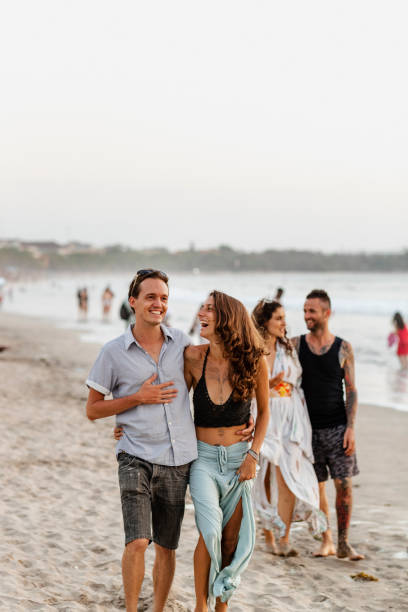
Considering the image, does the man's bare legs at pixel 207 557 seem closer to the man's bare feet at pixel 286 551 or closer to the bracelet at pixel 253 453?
the bracelet at pixel 253 453

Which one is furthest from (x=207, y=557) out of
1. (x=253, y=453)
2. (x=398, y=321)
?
(x=398, y=321)

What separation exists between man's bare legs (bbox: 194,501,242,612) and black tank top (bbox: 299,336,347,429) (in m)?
1.60

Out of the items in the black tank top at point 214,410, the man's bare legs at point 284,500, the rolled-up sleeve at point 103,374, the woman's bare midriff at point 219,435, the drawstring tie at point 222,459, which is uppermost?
the rolled-up sleeve at point 103,374

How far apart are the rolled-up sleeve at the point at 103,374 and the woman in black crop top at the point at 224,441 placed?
0.41 metres

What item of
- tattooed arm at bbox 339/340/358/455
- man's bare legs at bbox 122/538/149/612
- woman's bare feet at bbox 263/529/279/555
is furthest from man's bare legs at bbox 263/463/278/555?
man's bare legs at bbox 122/538/149/612

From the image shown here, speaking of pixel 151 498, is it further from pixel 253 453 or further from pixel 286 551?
pixel 286 551

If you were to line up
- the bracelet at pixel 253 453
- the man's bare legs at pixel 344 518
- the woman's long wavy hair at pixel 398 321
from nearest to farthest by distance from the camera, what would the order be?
the bracelet at pixel 253 453 → the man's bare legs at pixel 344 518 → the woman's long wavy hair at pixel 398 321

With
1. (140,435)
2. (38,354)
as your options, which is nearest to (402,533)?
(140,435)

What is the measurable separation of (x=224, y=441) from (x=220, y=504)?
0.30 meters

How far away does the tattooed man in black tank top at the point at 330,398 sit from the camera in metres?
4.61

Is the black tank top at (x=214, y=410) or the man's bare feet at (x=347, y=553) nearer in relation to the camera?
the black tank top at (x=214, y=410)

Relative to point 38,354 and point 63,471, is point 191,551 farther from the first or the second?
point 38,354

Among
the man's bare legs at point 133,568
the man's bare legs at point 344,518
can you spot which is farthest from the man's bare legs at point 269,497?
the man's bare legs at point 133,568

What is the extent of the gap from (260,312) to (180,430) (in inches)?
66.5
